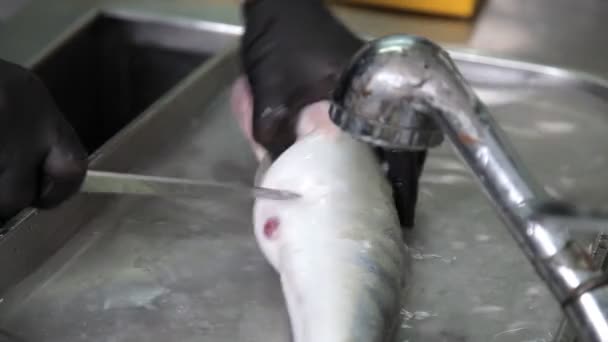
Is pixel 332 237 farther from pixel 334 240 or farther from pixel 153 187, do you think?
pixel 153 187

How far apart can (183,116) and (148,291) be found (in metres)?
0.24

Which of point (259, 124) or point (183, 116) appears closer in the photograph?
point (259, 124)

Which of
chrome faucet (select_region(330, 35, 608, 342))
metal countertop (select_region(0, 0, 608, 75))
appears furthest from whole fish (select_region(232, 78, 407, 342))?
metal countertop (select_region(0, 0, 608, 75))

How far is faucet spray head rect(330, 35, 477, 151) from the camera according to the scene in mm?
400

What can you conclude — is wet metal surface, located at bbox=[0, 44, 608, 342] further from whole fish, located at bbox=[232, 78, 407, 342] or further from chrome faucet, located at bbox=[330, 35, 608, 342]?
chrome faucet, located at bbox=[330, 35, 608, 342]

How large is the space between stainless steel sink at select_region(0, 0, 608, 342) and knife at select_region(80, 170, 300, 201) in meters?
0.06

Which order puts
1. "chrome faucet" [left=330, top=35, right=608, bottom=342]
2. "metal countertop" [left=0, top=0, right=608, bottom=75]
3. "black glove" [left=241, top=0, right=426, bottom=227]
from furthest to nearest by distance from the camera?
"metal countertop" [left=0, top=0, right=608, bottom=75]
"black glove" [left=241, top=0, right=426, bottom=227]
"chrome faucet" [left=330, top=35, right=608, bottom=342]

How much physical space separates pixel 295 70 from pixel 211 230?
0.15 metres

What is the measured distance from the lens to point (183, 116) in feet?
2.64

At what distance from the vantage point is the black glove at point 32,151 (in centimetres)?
52

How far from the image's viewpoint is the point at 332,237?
551mm

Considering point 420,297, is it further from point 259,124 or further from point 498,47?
point 498,47

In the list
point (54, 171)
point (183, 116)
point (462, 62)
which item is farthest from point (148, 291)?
point (462, 62)

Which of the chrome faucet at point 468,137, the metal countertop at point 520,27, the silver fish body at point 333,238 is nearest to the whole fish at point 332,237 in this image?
the silver fish body at point 333,238
